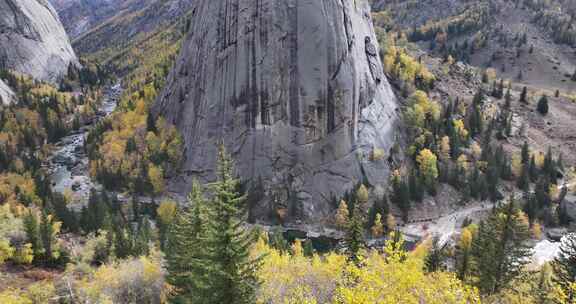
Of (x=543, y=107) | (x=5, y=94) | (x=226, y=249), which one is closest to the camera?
(x=226, y=249)

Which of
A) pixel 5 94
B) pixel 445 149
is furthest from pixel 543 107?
pixel 5 94

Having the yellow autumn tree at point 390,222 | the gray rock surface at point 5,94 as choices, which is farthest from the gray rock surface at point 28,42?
the yellow autumn tree at point 390,222

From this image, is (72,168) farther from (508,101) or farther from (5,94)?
(508,101)

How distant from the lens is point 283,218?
91.9m

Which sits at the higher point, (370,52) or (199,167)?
(370,52)

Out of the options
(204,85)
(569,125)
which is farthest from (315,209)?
(569,125)

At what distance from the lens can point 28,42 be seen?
176 m

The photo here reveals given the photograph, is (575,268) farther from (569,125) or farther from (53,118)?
(53,118)

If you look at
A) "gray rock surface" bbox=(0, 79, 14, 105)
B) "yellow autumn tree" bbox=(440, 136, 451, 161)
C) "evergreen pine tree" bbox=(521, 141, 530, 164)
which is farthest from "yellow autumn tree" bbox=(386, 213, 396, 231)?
"gray rock surface" bbox=(0, 79, 14, 105)

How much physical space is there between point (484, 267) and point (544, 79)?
175 meters

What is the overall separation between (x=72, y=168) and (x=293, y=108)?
6162 centimetres

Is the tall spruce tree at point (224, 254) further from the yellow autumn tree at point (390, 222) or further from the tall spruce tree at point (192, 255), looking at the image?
the yellow autumn tree at point (390, 222)

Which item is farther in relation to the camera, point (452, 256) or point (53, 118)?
point (53, 118)

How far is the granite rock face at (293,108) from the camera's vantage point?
3799 inches
